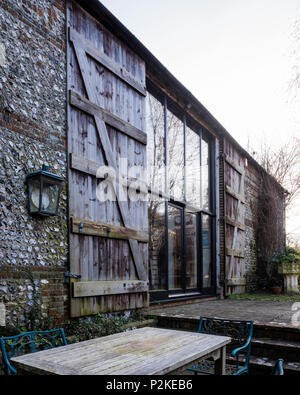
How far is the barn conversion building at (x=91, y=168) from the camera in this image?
12.6 ft

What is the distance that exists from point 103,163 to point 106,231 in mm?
987

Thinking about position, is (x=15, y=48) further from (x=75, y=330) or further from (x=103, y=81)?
(x=75, y=330)

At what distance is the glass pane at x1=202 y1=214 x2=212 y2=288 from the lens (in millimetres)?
8617

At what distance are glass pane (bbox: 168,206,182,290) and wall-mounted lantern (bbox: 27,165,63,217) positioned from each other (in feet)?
11.5

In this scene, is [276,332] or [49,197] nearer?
[49,197]

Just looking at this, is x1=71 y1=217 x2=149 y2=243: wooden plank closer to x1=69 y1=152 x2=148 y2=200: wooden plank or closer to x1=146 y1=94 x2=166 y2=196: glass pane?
x1=69 y1=152 x2=148 y2=200: wooden plank

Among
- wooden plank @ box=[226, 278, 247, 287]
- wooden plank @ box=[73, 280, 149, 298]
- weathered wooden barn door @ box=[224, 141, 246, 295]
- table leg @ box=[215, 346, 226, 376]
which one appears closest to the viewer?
table leg @ box=[215, 346, 226, 376]

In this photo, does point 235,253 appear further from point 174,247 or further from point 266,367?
point 266,367

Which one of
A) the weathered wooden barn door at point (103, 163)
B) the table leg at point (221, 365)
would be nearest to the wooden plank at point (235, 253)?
the weathered wooden barn door at point (103, 163)

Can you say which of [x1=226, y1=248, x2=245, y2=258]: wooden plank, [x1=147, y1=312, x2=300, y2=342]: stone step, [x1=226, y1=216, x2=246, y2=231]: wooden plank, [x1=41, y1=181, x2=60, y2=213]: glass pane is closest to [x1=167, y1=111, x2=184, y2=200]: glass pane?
[x1=226, y1=216, x2=246, y2=231]: wooden plank

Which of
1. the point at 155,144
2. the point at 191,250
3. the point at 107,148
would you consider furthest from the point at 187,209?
the point at 107,148

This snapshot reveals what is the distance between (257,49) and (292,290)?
692 centimetres

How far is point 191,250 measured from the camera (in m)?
8.05

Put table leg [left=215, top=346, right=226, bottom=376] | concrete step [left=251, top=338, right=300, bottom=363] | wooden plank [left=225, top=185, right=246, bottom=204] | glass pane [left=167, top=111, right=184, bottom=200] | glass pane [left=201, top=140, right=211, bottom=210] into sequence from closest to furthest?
table leg [left=215, top=346, right=226, bottom=376], concrete step [left=251, top=338, right=300, bottom=363], glass pane [left=167, top=111, right=184, bottom=200], glass pane [left=201, top=140, right=211, bottom=210], wooden plank [left=225, top=185, right=246, bottom=204]
